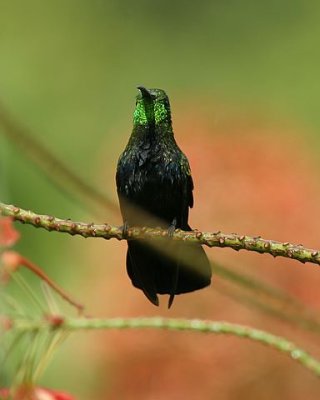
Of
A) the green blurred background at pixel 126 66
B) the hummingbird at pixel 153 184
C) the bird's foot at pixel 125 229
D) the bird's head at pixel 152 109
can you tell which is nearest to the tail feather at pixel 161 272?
the hummingbird at pixel 153 184

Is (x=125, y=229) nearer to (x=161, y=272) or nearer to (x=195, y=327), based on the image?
(x=195, y=327)

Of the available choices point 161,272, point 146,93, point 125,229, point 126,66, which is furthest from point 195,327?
point 126,66

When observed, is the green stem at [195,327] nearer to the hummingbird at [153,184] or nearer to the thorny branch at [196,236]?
the thorny branch at [196,236]

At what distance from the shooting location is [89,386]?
7.28 m

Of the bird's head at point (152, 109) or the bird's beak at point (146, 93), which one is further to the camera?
the bird's head at point (152, 109)

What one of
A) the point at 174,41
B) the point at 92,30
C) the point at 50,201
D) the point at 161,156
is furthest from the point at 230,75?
the point at 161,156

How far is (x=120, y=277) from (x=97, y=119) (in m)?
8.41

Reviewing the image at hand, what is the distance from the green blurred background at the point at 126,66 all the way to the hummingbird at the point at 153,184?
24.5 feet

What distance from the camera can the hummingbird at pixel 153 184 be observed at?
214 centimetres

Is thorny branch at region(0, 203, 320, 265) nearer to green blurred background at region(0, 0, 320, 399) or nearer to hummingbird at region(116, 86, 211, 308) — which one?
hummingbird at region(116, 86, 211, 308)

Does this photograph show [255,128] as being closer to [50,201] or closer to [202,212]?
[202,212]

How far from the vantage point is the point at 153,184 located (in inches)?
89.8

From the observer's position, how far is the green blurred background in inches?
480

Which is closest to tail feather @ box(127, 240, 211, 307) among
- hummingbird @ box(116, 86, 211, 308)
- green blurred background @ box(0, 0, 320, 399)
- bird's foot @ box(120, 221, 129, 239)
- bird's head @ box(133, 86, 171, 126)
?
hummingbird @ box(116, 86, 211, 308)
